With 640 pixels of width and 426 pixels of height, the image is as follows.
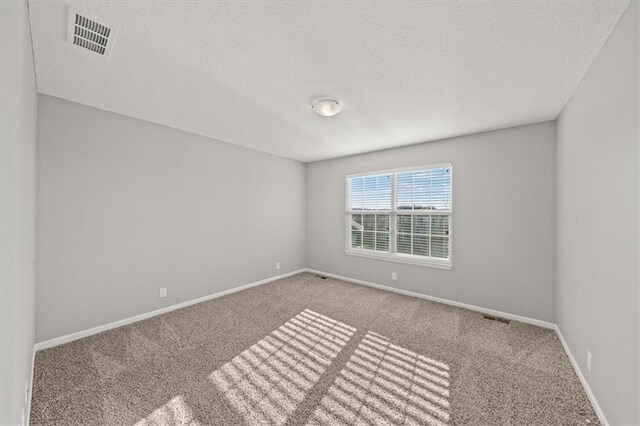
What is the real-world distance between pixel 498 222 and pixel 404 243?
54.2 inches

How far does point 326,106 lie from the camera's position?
8.46 feet

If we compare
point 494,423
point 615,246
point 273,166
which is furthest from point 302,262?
point 615,246

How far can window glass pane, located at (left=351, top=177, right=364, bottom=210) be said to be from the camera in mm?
4901

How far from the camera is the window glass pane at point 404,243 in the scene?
427cm

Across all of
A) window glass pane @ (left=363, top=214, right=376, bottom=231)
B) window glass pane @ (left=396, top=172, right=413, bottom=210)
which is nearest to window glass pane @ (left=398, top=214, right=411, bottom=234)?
window glass pane @ (left=396, top=172, right=413, bottom=210)

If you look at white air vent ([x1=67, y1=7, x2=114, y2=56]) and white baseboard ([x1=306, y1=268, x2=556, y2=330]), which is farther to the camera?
white baseboard ([x1=306, y1=268, x2=556, y2=330])

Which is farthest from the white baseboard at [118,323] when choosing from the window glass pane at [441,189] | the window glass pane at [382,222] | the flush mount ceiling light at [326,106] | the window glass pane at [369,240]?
the window glass pane at [441,189]

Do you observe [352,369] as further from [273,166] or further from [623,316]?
[273,166]

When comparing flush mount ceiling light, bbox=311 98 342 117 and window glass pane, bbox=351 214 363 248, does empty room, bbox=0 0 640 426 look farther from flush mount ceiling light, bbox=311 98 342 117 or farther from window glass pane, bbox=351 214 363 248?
window glass pane, bbox=351 214 363 248

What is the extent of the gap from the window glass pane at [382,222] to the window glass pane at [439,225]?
792 mm

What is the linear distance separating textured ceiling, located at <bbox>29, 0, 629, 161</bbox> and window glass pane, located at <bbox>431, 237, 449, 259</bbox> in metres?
1.68

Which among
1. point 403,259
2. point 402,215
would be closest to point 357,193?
point 402,215

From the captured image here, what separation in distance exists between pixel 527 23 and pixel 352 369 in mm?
2727

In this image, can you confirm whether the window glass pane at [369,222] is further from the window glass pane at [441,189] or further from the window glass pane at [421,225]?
the window glass pane at [441,189]
